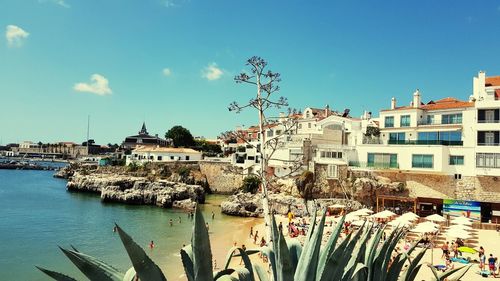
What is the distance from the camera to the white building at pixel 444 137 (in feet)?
107

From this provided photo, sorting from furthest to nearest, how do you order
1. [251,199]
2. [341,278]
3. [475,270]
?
[251,199]
[475,270]
[341,278]

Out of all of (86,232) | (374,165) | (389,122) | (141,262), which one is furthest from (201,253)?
(389,122)

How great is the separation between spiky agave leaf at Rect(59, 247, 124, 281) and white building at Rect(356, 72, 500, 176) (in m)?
36.1

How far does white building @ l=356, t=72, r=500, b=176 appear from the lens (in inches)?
1278

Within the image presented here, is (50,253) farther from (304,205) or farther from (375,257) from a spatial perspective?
(375,257)

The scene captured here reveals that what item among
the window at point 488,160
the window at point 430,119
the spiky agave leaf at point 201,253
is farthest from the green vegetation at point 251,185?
the spiky agave leaf at point 201,253

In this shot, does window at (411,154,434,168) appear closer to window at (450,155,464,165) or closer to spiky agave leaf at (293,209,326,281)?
window at (450,155,464,165)

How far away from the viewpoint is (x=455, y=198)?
3391 centimetres

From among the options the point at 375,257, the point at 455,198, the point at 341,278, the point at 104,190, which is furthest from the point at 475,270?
the point at 104,190

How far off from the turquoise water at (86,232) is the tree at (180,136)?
117 ft

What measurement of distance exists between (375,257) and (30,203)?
2191 inches

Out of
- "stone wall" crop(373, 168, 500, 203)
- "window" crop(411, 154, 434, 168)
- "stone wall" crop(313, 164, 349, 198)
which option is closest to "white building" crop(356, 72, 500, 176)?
"window" crop(411, 154, 434, 168)

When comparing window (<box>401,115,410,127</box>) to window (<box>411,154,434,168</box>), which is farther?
window (<box>401,115,410,127</box>)

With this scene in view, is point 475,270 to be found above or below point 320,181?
below
